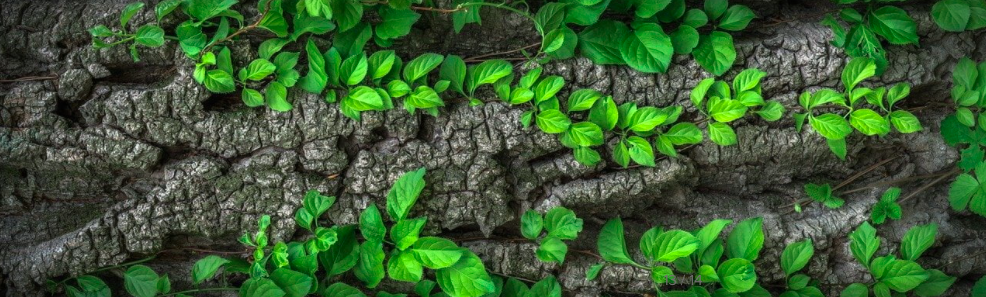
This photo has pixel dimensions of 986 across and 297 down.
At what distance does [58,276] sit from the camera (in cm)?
248

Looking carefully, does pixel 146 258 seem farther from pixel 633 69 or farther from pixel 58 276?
pixel 633 69

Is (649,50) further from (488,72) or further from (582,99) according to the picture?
(488,72)

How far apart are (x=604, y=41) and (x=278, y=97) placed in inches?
42.9

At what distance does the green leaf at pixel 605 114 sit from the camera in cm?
243

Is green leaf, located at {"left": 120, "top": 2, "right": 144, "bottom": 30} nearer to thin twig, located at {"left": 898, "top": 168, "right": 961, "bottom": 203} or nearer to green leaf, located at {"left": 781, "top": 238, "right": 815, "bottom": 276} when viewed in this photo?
green leaf, located at {"left": 781, "top": 238, "right": 815, "bottom": 276}

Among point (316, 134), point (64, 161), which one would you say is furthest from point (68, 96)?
point (316, 134)

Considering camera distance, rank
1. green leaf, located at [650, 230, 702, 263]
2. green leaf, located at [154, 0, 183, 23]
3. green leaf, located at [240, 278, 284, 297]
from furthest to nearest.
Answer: green leaf, located at [650, 230, 702, 263] → green leaf, located at [240, 278, 284, 297] → green leaf, located at [154, 0, 183, 23]

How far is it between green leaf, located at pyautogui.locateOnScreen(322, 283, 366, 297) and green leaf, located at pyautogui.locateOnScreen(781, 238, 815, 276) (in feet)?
4.91

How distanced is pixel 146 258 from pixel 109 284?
184mm

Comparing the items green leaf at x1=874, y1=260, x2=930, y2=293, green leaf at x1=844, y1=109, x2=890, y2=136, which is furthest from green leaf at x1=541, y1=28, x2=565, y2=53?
green leaf at x1=874, y1=260, x2=930, y2=293

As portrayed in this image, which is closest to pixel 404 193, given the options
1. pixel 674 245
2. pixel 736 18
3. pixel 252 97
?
pixel 252 97

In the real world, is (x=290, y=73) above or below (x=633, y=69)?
above

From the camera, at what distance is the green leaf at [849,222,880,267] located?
261 cm

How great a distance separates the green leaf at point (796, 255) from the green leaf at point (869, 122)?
0.43 meters
